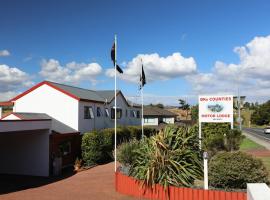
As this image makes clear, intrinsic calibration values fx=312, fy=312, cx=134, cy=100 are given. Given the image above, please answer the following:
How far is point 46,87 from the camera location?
26.6 metres

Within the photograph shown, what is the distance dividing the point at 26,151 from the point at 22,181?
309 centimetres

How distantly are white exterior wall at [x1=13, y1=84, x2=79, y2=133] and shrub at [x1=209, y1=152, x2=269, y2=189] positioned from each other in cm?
1590

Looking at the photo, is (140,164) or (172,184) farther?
(140,164)

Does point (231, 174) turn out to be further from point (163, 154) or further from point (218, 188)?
point (163, 154)

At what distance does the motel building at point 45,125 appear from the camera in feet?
72.8

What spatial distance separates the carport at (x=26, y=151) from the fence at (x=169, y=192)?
29.2 ft

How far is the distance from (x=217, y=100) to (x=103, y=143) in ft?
37.0

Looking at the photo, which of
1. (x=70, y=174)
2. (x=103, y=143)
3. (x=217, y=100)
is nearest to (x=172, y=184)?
(x=217, y=100)

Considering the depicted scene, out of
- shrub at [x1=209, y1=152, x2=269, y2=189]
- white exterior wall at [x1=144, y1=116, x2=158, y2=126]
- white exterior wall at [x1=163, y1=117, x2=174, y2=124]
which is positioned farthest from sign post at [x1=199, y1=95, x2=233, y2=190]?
white exterior wall at [x1=163, y1=117, x2=174, y2=124]

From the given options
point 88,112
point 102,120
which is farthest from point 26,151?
point 102,120

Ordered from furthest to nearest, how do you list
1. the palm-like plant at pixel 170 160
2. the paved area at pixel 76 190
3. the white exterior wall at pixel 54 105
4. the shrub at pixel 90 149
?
1. the white exterior wall at pixel 54 105
2. the shrub at pixel 90 149
3. the paved area at pixel 76 190
4. the palm-like plant at pixel 170 160

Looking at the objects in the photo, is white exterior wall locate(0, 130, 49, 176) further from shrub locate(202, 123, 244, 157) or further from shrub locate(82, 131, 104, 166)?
shrub locate(202, 123, 244, 157)

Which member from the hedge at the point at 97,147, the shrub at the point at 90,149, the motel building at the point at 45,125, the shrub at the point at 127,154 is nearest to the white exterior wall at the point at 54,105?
the motel building at the point at 45,125

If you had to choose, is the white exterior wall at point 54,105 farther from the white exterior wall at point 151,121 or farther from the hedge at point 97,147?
the white exterior wall at point 151,121
